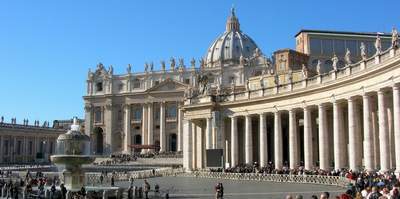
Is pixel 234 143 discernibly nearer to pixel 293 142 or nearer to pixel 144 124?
pixel 293 142

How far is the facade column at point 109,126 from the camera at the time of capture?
461 ft

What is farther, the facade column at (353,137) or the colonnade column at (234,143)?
the colonnade column at (234,143)

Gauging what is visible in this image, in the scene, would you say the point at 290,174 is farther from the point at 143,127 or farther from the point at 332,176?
the point at 143,127

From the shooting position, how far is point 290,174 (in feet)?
151

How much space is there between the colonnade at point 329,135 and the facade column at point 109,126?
80835 mm

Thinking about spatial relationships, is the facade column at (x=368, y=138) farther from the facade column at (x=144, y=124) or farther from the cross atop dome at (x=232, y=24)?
the cross atop dome at (x=232, y=24)

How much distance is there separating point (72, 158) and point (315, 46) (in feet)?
278

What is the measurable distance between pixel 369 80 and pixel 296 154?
45.3ft

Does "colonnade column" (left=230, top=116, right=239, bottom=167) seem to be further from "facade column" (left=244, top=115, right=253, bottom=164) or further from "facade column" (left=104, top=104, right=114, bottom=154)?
"facade column" (left=104, top=104, right=114, bottom=154)

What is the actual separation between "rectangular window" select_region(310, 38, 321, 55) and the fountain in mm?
81918

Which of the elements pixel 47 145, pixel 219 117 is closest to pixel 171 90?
pixel 47 145

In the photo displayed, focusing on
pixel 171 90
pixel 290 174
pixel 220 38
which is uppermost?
pixel 220 38

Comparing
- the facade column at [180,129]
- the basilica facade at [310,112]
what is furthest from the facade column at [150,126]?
the basilica facade at [310,112]

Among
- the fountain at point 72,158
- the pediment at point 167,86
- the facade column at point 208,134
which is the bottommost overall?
the fountain at point 72,158
